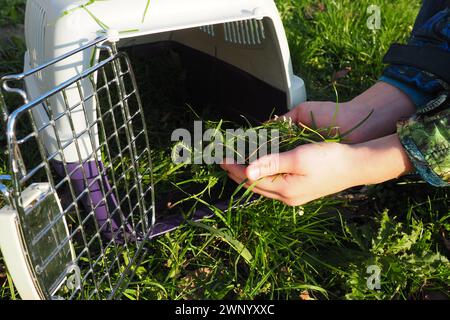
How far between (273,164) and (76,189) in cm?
44

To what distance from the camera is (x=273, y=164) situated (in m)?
1.05

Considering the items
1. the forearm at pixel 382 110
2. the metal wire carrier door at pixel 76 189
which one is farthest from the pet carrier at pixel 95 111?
the forearm at pixel 382 110

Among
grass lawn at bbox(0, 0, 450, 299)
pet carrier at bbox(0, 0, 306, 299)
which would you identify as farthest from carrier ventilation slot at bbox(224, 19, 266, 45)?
grass lawn at bbox(0, 0, 450, 299)

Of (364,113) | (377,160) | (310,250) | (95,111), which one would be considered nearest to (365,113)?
(364,113)

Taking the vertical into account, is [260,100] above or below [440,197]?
above

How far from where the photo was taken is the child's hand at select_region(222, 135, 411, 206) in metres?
1.05

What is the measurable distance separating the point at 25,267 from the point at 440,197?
1.00m

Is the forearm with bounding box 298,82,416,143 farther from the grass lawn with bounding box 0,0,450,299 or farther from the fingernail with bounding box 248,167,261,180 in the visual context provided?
the fingernail with bounding box 248,167,261,180

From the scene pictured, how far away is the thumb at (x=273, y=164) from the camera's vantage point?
1042mm

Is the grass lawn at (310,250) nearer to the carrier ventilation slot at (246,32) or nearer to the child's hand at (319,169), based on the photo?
the child's hand at (319,169)

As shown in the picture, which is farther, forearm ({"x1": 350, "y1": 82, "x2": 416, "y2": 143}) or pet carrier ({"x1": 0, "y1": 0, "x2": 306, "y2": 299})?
forearm ({"x1": 350, "y1": 82, "x2": 416, "y2": 143})
